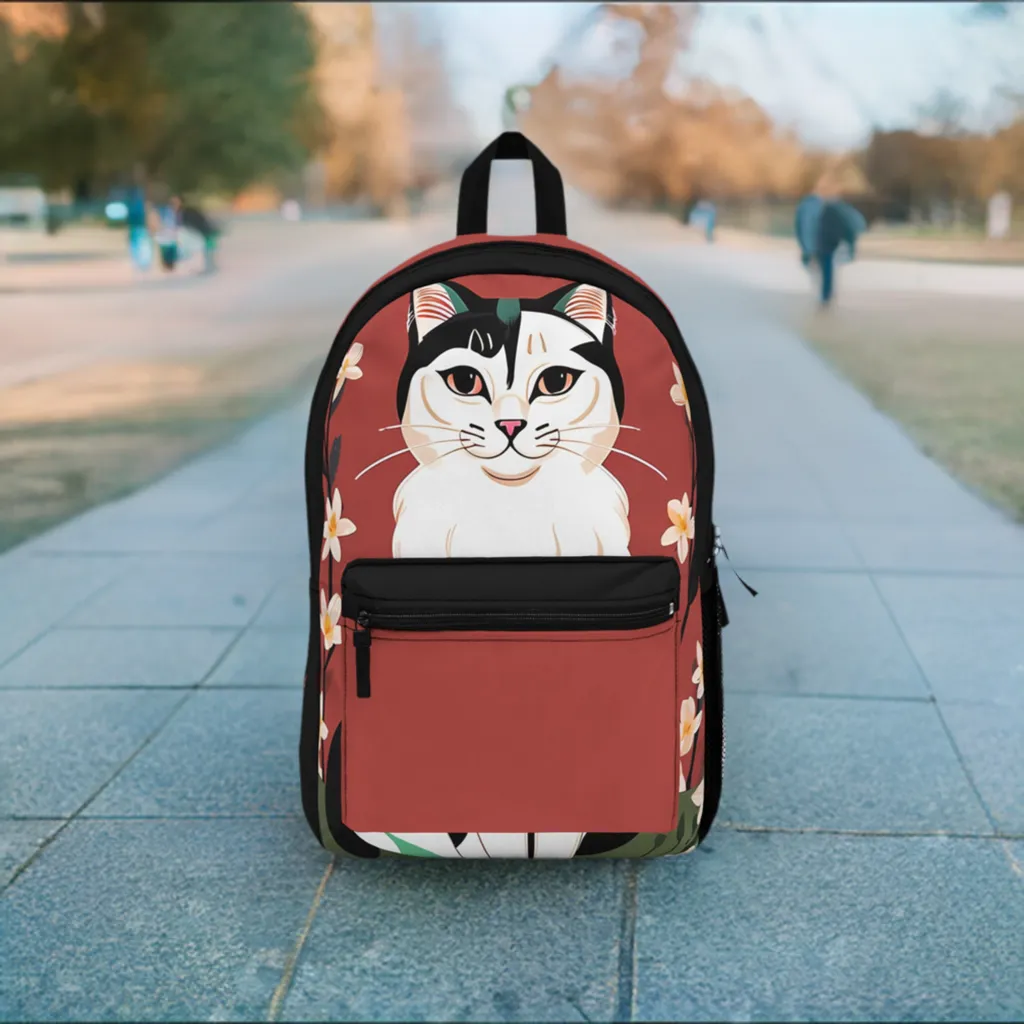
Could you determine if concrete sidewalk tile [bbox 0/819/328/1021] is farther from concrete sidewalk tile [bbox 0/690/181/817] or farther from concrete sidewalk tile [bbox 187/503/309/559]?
concrete sidewalk tile [bbox 187/503/309/559]

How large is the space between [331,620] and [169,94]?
2281cm

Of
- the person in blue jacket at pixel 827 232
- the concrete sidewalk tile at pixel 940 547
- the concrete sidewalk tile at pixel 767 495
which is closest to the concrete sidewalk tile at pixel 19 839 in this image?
the concrete sidewalk tile at pixel 940 547

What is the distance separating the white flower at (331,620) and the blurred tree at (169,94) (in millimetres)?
15265

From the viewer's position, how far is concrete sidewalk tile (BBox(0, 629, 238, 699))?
11.0 ft

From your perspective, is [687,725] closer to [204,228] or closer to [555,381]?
[555,381]

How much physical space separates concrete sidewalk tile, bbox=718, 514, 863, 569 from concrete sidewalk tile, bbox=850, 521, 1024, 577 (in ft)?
0.26

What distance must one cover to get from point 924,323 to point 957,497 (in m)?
9.08

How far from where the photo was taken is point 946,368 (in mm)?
10367

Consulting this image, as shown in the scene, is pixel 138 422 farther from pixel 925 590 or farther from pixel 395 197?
pixel 395 197

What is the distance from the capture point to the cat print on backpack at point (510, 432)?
6.89ft

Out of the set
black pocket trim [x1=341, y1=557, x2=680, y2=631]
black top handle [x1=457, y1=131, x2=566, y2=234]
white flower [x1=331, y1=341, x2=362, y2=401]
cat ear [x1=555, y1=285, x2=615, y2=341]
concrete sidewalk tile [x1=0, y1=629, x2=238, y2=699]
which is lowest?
concrete sidewalk tile [x1=0, y1=629, x2=238, y2=699]

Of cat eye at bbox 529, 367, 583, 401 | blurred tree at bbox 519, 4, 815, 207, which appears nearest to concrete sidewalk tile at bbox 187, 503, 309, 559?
cat eye at bbox 529, 367, 583, 401

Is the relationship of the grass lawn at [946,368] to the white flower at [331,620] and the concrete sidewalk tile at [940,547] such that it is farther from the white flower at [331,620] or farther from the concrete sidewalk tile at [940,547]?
the white flower at [331,620]

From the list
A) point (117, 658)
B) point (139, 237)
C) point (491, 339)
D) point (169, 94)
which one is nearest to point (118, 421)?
point (117, 658)
